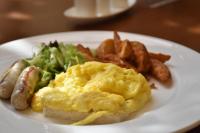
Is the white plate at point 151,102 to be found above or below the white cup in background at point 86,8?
below

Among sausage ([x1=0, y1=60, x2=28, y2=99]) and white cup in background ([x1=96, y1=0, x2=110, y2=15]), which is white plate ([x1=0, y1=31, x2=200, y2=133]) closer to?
sausage ([x1=0, y1=60, x2=28, y2=99])

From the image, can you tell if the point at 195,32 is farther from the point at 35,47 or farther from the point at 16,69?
the point at 16,69

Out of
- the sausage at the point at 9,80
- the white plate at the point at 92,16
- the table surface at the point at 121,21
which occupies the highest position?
the sausage at the point at 9,80

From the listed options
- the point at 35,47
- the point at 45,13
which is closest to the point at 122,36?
the point at 35,47

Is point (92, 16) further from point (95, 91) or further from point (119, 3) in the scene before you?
point (95, 91)

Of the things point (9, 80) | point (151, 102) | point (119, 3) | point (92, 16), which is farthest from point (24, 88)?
point (119, 3)

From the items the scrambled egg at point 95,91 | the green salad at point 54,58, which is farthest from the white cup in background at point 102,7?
the scrambled egg at point 95,91

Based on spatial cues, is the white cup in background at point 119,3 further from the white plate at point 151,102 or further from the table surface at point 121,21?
the white plate at point 151,102
